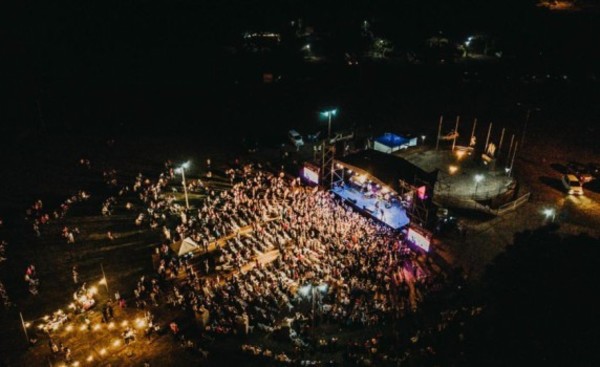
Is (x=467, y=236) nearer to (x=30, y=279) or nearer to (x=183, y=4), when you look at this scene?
(x=30, y=279)

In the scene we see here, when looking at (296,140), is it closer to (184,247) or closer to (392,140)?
(392,140)

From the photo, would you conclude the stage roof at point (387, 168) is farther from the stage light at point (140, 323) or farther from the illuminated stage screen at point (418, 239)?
the stage light at point (140, 323)

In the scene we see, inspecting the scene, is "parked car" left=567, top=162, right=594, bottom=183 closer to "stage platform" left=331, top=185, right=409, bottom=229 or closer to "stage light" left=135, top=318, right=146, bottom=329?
"stage platform" left=331, top=185, right=409, bottom=229

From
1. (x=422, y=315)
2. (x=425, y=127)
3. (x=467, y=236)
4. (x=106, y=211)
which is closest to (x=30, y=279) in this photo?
(x=106, y=211)

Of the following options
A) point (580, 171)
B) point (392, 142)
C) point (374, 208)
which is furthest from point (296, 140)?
point (580, 171)

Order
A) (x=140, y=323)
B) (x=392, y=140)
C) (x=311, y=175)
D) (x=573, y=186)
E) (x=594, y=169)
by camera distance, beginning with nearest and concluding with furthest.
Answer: (x=140, y=323) → (x=573, y=186) → (x=311, y=175) → (x=594, y=169) → (x=392, y=140)

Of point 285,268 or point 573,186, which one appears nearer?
point 285,268
